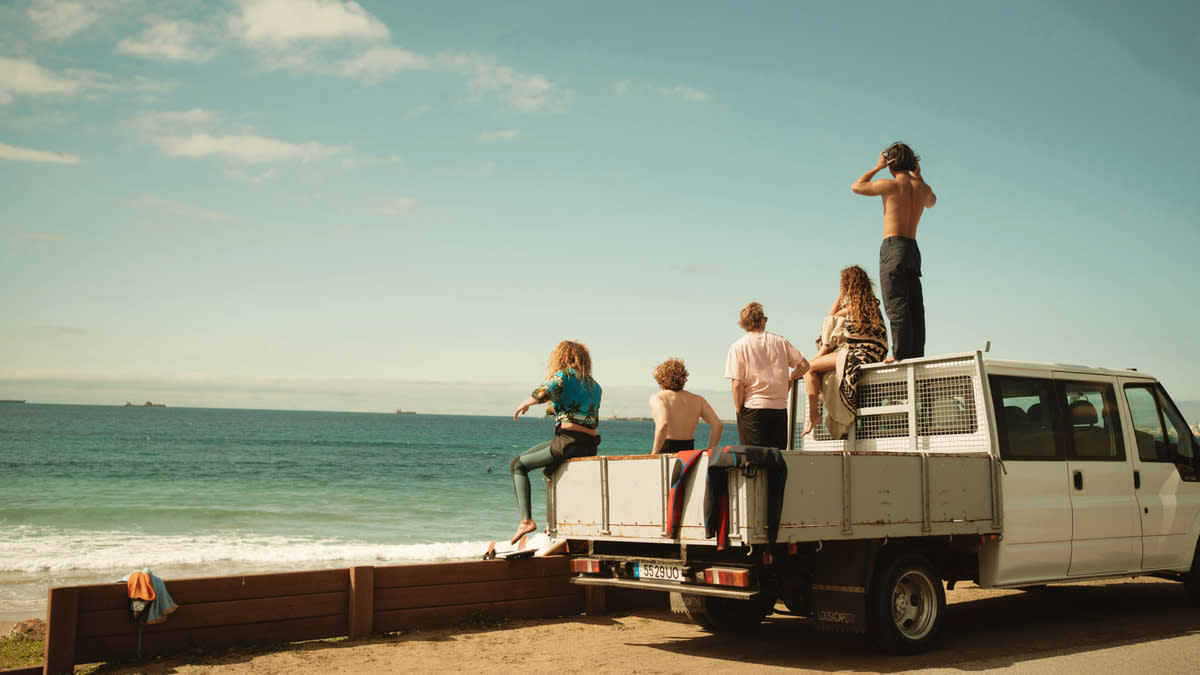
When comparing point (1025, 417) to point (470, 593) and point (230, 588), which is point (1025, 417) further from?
point (230, 588)

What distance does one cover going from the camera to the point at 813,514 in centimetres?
546

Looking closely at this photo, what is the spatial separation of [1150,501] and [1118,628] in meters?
1.14

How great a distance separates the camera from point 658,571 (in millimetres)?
5914

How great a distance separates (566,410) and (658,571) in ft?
5.88

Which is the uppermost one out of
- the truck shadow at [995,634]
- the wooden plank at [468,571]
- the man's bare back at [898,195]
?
the man's bare back at [898,195]

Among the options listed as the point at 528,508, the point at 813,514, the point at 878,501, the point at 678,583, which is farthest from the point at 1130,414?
the point at 528,508

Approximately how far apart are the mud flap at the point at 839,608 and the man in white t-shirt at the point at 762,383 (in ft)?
5.59

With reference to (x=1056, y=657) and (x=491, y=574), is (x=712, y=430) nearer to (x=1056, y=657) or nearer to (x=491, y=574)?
(x=491, y=574)

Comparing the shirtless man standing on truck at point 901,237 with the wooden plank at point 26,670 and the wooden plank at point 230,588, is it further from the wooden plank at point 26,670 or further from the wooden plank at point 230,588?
the wooden plank at point 26,670

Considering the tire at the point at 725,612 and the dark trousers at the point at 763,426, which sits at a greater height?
the dark trousers at the point at 763,426

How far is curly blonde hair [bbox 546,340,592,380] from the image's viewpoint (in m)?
7.37

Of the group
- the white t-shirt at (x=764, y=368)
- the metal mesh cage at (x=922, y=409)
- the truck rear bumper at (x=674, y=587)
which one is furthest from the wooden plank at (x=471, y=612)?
the metal mesh cage at (x=922, y=409)

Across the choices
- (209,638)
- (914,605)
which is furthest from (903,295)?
(209,638)

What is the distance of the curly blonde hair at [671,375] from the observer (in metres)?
7.48
